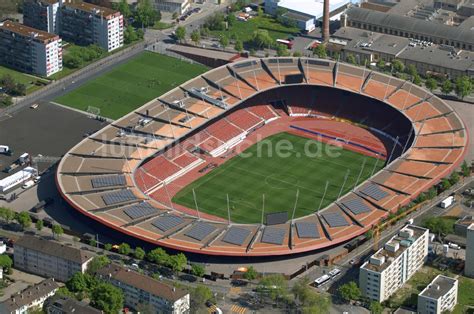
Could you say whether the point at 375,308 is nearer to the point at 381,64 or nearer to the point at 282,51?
the point at 381,64

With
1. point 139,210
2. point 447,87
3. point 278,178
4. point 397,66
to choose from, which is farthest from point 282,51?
point 139,210

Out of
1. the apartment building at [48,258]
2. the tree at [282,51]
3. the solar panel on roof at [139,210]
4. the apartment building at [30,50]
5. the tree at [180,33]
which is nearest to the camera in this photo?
the apartment building at [48,258]

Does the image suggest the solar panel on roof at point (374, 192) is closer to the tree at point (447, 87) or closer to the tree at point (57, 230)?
the tree at point (447, 87)

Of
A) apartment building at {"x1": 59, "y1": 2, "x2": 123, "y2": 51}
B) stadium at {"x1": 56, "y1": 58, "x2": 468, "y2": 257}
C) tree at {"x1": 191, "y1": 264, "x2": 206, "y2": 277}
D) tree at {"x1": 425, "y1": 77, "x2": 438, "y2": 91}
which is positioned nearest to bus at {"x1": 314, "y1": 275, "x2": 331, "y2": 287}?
stadium at {"x1": 56, "y1": 58, "x2": 468, "y2": 257}

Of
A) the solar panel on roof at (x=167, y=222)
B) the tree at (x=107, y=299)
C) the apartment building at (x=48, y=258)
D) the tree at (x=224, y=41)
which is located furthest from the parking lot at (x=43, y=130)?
the tree at (x=107, y=299)

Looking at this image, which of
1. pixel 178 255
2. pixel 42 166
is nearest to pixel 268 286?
pixel 178 255

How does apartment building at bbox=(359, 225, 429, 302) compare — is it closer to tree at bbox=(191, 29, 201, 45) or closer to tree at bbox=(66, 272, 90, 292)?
tree at bbox=(66, 272, 90, 292)
